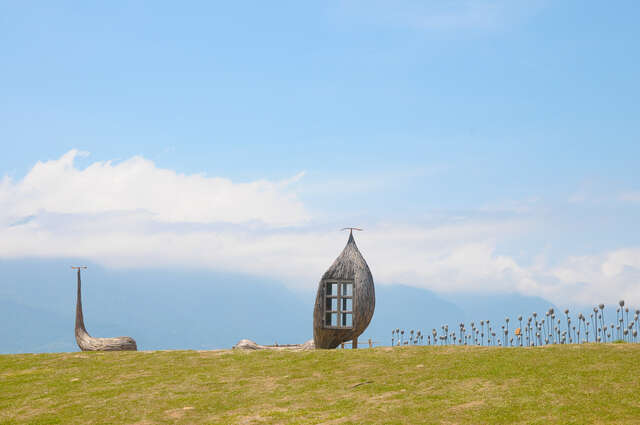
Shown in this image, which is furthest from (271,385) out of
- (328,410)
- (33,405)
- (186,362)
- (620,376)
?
(620,376)

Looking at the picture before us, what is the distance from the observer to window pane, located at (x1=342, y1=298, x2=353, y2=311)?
1249 inches

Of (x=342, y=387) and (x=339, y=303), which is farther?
(x=339, y=303)

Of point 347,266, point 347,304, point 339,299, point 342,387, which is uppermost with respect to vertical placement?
point 347,266

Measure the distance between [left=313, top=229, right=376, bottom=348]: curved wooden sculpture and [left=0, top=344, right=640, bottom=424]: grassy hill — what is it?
551 centimetres

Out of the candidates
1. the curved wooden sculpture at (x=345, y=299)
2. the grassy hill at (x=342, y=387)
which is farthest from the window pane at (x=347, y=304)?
the grassy hill at (x=342, y=387)

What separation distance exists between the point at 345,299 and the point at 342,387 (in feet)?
37.1

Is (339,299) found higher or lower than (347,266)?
lower

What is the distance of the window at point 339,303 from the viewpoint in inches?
1248

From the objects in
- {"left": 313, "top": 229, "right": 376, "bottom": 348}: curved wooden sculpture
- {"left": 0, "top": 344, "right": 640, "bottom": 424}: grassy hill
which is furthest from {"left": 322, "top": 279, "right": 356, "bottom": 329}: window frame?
{"left": 0, "top": 344, "right": 640, "bottom": 424}: grassy hill

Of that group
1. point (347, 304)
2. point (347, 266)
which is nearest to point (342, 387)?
point (347, 304)

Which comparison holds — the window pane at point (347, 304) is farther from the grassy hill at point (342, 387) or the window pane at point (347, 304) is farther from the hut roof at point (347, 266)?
the grassy hill at point (342, 387)

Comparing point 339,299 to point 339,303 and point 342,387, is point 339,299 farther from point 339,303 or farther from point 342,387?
point 342,387

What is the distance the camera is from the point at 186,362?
25812mm

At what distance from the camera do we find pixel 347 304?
1251 inches
